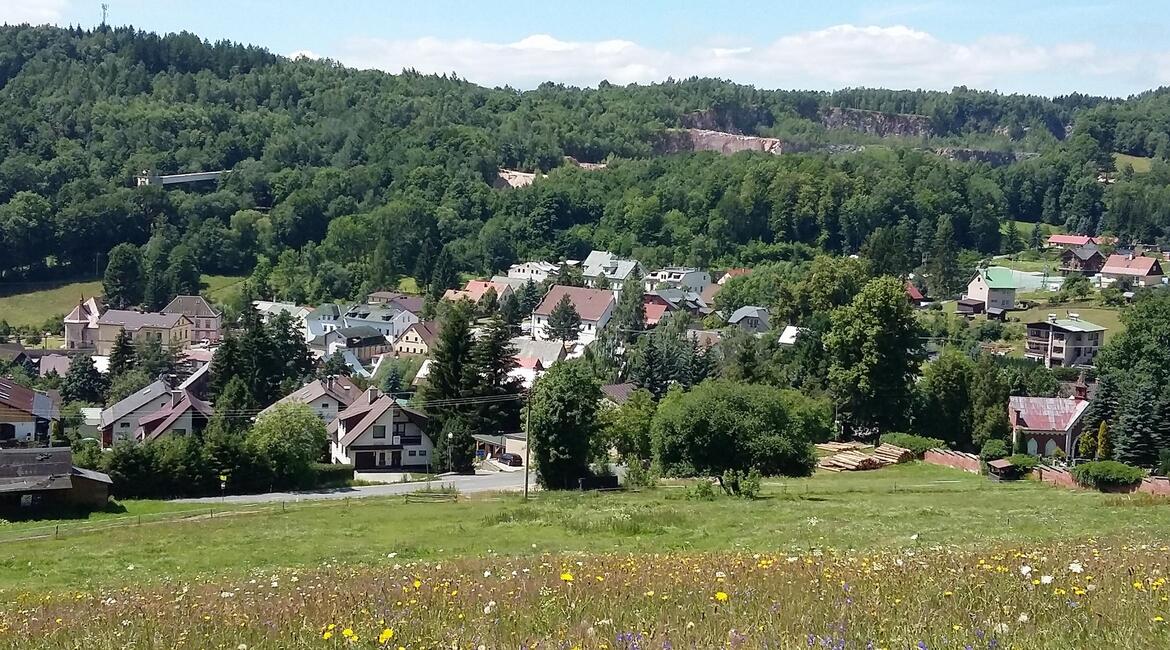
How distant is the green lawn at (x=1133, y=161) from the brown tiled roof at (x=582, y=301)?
328ft

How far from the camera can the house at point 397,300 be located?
3593 inches

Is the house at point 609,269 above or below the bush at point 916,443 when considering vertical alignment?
above

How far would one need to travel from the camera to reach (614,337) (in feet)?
261

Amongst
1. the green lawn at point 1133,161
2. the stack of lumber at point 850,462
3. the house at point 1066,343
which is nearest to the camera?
the stack of lumber at point 850,462

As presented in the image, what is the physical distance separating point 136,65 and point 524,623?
596 feet

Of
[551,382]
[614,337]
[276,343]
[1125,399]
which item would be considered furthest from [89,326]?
[1125,399]

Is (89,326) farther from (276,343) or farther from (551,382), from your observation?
(551,382)

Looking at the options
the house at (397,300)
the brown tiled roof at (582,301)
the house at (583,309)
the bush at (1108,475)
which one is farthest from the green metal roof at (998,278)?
the bush at (1108,475)

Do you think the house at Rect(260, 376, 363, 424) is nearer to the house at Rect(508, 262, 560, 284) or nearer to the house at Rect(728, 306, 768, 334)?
the house at Rect(728, 306, 768, 334)

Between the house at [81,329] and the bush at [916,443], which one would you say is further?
the house at [81,329]

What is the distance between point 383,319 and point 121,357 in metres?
24.9

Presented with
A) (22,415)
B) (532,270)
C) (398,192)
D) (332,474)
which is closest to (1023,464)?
(332,474)

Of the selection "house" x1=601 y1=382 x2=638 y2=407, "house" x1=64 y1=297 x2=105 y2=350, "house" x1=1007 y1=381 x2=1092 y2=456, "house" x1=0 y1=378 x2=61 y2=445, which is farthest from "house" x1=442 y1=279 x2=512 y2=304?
"house" x1=1007 y1=381 x2=1092 y2=456

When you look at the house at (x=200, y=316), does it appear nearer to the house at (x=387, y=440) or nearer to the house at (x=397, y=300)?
the house at (x=397, y=300)
